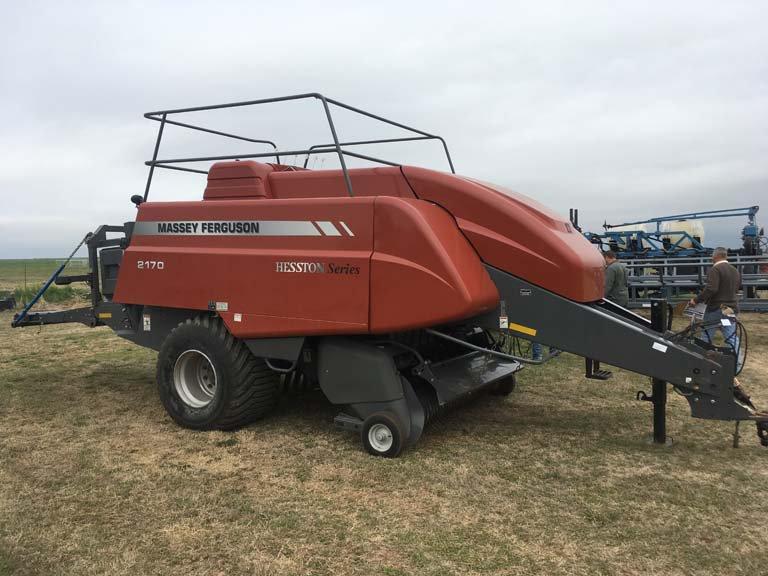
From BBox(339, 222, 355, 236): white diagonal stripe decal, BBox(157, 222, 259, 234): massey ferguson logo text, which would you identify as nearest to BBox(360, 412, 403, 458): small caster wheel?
BBox(339, 222, 355, 236): white diagonal stripe decal

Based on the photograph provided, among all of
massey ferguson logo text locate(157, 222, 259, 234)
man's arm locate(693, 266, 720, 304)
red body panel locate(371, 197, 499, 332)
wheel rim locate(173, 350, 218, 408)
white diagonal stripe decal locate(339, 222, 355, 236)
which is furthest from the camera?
man's arm locate(693, 266, 720, 304)

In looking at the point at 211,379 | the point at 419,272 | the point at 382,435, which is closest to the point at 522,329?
the point at 419,272

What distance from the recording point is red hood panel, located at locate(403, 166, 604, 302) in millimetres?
4305

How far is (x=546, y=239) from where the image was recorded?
431 cm

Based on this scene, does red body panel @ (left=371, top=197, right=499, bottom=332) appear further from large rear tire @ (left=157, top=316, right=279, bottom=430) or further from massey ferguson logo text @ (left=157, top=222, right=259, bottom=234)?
large rear tire @ (left=157, top=316, right=279, bottom=430)

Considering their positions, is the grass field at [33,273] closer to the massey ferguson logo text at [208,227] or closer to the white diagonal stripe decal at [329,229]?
the massey ferguson logo text at [208,227]

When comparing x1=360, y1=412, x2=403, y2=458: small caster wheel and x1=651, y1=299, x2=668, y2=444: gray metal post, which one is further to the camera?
x1=651, y1=299, x2=668, y2=444: gray metal post

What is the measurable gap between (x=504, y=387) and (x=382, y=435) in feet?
6.89

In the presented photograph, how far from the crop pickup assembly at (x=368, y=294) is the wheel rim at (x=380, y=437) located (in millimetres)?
12

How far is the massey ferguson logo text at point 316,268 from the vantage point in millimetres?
4398

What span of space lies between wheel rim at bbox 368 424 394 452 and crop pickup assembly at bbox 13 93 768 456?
1 cm

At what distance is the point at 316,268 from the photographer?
4520 millimetres

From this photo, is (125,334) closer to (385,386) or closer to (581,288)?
(385,386)

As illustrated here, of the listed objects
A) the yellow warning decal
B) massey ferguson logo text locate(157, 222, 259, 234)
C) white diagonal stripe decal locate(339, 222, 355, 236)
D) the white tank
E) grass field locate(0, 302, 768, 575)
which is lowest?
grass field locate(0, 302, 768, 575)
